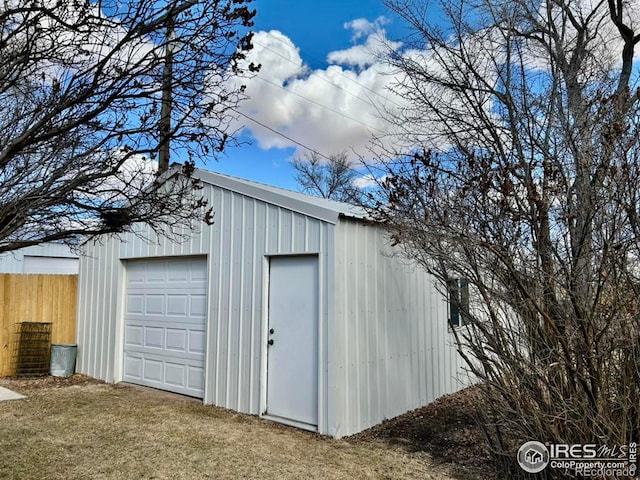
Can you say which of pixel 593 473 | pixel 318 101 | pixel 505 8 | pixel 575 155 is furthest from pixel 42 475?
pixel 318 101

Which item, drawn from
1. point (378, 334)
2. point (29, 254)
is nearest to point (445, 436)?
point (378, 334)

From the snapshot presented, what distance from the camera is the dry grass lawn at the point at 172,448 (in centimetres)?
420

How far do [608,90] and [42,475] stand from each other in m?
6.35

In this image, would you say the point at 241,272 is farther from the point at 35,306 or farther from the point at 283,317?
the point at 35,306

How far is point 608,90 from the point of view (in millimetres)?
4453

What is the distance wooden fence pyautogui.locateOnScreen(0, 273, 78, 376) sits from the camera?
8594 millimetres

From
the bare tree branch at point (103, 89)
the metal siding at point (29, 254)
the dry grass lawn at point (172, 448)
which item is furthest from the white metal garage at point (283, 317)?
the metal siding at point (29, 254)

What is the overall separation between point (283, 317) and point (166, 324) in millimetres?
2600

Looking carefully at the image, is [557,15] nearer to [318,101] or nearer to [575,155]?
[575,155]

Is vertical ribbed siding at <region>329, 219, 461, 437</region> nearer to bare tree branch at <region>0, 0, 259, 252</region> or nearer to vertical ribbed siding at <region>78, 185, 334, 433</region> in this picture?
vertical ribbed siding at <region>78, 185, 334, 433</region>

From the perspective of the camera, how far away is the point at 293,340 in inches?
227

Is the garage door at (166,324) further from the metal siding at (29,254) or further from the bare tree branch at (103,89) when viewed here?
the metal siding at (29,254)

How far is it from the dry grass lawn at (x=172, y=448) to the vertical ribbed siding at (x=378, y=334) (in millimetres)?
613

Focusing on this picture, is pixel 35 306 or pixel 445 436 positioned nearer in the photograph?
pixel 445 436
